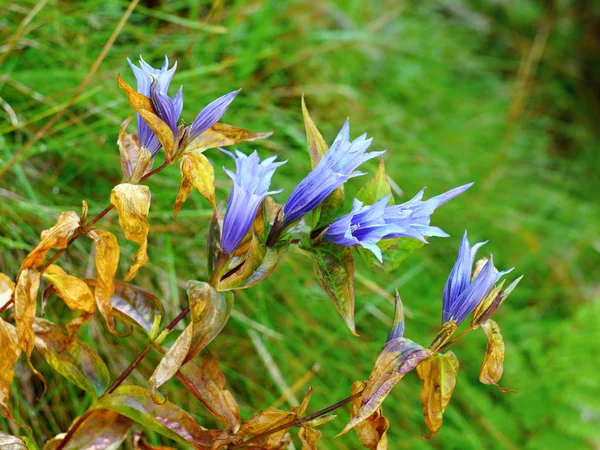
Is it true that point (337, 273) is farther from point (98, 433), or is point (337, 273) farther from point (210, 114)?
point (98, 433)

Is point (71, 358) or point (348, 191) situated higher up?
point (71, 358)

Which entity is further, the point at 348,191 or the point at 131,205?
the point at 348,191

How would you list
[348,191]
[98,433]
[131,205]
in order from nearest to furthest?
[131,205] → [98,433] → [348,191]

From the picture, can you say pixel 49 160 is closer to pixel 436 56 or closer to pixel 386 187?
pixel 386 187

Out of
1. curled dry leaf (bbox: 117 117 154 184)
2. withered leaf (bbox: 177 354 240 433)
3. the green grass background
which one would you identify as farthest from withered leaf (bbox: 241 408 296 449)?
the green grass background

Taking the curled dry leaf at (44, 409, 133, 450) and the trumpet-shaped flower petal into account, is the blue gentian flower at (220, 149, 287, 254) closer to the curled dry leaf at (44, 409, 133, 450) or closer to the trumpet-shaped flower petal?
the trumpet-shaped flower petal

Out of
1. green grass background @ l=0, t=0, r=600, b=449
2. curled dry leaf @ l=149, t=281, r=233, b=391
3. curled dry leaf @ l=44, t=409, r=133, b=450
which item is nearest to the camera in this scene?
curled dry leaf @ l=149, t=281, r=233, b=391

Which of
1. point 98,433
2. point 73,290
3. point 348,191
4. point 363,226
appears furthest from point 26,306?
point 348,191
